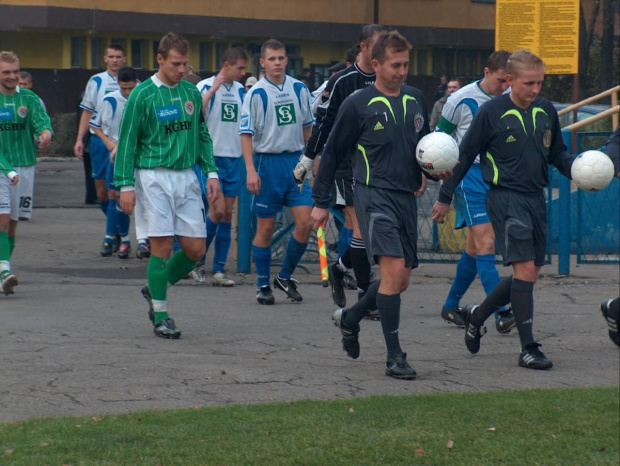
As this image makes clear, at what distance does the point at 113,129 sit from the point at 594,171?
6.38 meters

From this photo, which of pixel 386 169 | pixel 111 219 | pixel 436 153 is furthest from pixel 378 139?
pixel 111 219

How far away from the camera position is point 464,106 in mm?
8219

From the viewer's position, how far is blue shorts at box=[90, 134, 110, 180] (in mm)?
12547

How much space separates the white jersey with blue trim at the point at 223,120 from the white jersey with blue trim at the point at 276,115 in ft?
4.09

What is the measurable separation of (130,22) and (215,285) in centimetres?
3182

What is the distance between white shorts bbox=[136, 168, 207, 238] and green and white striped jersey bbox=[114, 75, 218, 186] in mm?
66

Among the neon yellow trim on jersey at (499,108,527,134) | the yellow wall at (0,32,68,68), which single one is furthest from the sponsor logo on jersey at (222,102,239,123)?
the yellow wall at (0,32,68,68)

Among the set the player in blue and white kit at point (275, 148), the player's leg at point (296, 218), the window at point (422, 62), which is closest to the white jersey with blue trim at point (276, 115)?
the player in blue and white kit at point (275, 148)

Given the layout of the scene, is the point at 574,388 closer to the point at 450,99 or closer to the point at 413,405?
the point at 413,405

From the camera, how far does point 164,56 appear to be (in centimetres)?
782

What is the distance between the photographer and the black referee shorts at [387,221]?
22.2 feet

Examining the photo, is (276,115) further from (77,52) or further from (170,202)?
(77,52)

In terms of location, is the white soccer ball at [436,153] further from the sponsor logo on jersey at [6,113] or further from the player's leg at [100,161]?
the player's leg at [100,161]

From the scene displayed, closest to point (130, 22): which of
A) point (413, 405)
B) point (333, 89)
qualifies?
point (333, 89)
